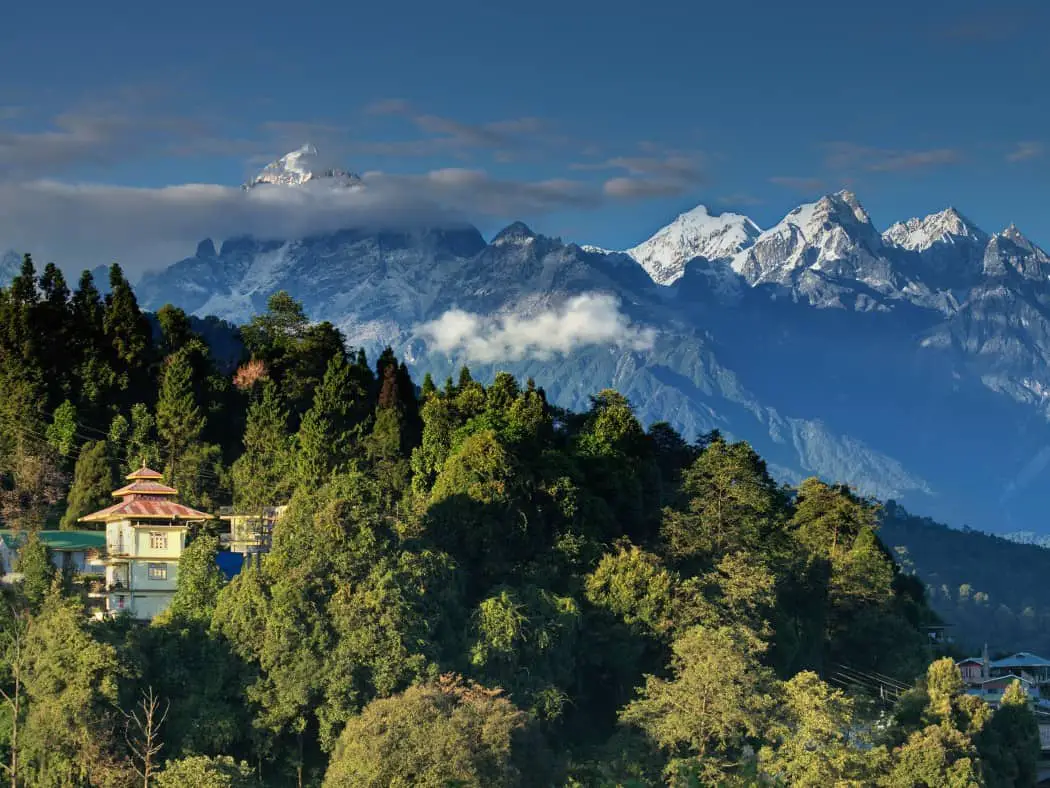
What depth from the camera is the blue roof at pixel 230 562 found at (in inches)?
2368

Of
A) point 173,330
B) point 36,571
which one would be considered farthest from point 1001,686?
point 36,571

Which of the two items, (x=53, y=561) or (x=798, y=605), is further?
(x=798, y=605)

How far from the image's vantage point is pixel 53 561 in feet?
192

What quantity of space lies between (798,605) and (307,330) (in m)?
30.5

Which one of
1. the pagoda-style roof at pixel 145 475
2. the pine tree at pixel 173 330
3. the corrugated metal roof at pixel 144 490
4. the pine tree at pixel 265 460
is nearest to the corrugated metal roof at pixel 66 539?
the corrugated metal roof at pixel 144 490

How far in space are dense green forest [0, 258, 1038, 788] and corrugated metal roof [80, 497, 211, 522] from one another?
8.17ft

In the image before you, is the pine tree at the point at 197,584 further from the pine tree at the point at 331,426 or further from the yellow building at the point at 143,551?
the pine tree at the point at 331,426

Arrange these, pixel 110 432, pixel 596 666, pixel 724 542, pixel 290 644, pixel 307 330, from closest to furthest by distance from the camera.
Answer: pixel 290 644 → pixel 596 666 → pixel 724 542 → pixel 110 432 → pixel 307 330

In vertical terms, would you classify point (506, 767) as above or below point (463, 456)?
below

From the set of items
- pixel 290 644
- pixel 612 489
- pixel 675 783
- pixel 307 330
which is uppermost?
pixel 307 330

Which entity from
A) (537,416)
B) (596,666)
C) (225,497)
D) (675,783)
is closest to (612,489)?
(537,416)

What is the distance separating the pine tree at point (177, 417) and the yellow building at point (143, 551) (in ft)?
25.5

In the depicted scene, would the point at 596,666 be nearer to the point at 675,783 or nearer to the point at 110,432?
the point at 675,783

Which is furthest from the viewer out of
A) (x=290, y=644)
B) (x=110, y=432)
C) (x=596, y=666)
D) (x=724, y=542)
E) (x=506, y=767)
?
(x=110, y=432)
